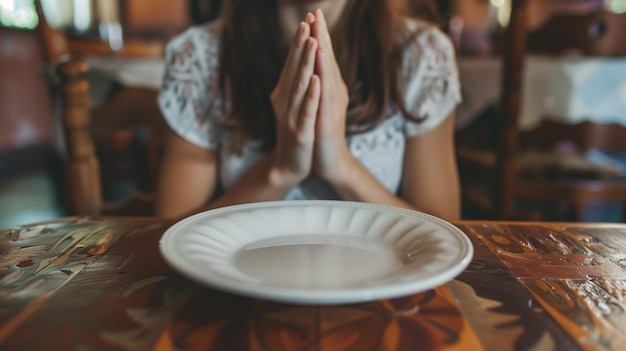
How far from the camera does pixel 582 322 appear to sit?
0.99 ft

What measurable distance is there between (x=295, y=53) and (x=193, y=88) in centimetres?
40

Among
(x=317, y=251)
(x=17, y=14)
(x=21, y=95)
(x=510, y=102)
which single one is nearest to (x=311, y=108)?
(x=317, y=251)

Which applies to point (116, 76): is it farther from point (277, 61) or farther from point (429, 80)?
point (429, 80)

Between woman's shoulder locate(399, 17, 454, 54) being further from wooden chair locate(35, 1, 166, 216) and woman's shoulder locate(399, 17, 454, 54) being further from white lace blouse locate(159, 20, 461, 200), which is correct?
wooden chair locate(35, 1, 166, 216)

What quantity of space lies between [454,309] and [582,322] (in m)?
0.08

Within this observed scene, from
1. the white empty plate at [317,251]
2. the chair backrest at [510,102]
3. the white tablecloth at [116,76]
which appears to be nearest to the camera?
the white empty plate at [317,251]

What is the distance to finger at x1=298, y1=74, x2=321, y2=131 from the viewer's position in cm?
57

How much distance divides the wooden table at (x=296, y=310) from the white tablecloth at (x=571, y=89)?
111 cm

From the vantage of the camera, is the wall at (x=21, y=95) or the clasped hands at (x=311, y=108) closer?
the clasped hands at (x=311, y=108)

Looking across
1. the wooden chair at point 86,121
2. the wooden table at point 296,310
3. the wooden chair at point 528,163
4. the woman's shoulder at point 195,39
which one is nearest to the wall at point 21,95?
the wooden chair at point 86,121

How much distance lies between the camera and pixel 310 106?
0.59m

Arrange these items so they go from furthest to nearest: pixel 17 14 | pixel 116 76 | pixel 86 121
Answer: pixel 17 14 < pixel 116 76 < pixel 86 121

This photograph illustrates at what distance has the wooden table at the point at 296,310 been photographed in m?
0.28

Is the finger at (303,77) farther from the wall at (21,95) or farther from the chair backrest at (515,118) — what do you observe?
the wall at (21,95)
